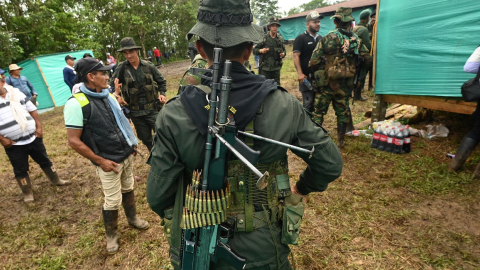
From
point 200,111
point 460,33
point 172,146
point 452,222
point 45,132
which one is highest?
point 460,33

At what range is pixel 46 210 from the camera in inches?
167

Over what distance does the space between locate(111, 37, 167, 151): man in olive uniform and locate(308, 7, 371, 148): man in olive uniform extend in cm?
292

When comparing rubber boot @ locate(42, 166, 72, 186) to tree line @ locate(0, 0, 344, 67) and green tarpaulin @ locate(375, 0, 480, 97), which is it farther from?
tree line @ locate(0, 0, 344, 67)

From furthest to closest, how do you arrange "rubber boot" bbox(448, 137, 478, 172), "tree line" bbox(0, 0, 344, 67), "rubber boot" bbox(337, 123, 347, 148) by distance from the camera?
"tree line" bbox(0, 0, 344, 67), "rubber boot" bbox(337, 123, 347, 148), "rubber boot" bbox(448, 137, 478, 172)

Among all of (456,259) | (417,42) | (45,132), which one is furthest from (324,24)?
(456,259)

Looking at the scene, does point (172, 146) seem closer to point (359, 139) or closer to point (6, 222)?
point (6, 222)

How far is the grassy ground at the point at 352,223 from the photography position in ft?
9.14

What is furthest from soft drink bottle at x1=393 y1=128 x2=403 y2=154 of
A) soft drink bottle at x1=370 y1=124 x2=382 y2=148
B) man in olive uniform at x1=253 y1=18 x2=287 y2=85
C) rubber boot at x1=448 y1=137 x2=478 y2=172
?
man in olive uniform at x1=253 y1=18 x2=287 y2=85

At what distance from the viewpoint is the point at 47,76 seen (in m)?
13.0

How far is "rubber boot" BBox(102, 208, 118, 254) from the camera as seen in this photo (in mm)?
3121

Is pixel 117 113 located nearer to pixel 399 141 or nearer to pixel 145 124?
pixel 145 124

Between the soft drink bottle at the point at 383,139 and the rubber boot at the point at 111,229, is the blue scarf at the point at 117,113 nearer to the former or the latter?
the rubber boot at the point at 111,229

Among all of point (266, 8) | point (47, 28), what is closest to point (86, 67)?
point (47, 28)

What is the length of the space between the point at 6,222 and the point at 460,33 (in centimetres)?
766
